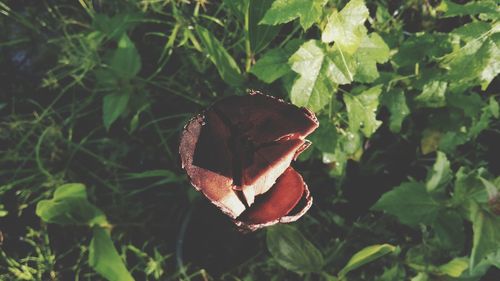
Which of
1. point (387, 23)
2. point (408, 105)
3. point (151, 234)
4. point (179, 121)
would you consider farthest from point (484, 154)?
point (151, 234)

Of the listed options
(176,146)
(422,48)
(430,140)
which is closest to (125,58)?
(176,146)

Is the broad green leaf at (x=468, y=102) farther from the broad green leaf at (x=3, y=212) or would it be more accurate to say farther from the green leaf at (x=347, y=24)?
the broad green leaf at (x=3, y=212)

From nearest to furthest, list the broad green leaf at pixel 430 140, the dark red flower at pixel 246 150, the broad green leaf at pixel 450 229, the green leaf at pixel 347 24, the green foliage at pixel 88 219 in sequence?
the dark red flower at pixel 246 150 → the green leaf at pixel 347 24 → the broad green leaf at pixel 450 229 → the green foliage at pixel 88 219 → the broad green leaf at pixel 430 140

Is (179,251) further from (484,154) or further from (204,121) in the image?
(484,154)

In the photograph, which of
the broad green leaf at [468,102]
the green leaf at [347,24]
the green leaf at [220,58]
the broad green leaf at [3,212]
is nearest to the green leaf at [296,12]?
the green leaf at [347,24]

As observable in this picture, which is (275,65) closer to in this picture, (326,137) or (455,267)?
(326,137)

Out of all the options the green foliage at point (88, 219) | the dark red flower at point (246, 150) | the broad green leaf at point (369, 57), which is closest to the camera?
the dark red flower at point (246, 150)

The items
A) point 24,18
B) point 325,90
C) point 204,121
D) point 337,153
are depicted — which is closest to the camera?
point 204,121
